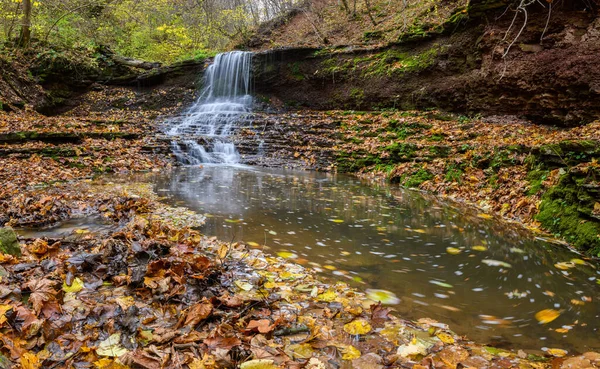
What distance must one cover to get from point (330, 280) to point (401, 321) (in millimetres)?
737

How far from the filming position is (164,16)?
2352cm

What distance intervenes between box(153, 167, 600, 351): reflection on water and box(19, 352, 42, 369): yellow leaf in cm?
201

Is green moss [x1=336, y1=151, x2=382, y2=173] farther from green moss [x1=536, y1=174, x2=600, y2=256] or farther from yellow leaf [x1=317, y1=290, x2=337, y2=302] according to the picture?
yellow leaf [x1=317, y1=290, x2=337, y2=302]

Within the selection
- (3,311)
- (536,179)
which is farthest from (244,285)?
(536,179)

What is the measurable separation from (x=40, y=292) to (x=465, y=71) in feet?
43.9

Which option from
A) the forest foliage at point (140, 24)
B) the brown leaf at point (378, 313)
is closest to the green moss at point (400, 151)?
the brown leaf at point (378, 313)

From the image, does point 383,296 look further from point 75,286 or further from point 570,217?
point 570,217

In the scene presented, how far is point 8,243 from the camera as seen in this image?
8.20ft

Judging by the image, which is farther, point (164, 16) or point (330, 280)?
point (164, 16)

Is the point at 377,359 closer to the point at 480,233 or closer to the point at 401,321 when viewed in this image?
the point at 401,321

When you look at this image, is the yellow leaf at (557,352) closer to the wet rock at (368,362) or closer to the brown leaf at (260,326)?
the wet rock at (368,362)

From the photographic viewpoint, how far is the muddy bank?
923 centimetres

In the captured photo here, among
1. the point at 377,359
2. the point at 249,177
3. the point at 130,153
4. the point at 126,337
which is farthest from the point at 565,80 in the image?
the point at 130,153

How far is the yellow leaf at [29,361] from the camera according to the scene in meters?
1.38
